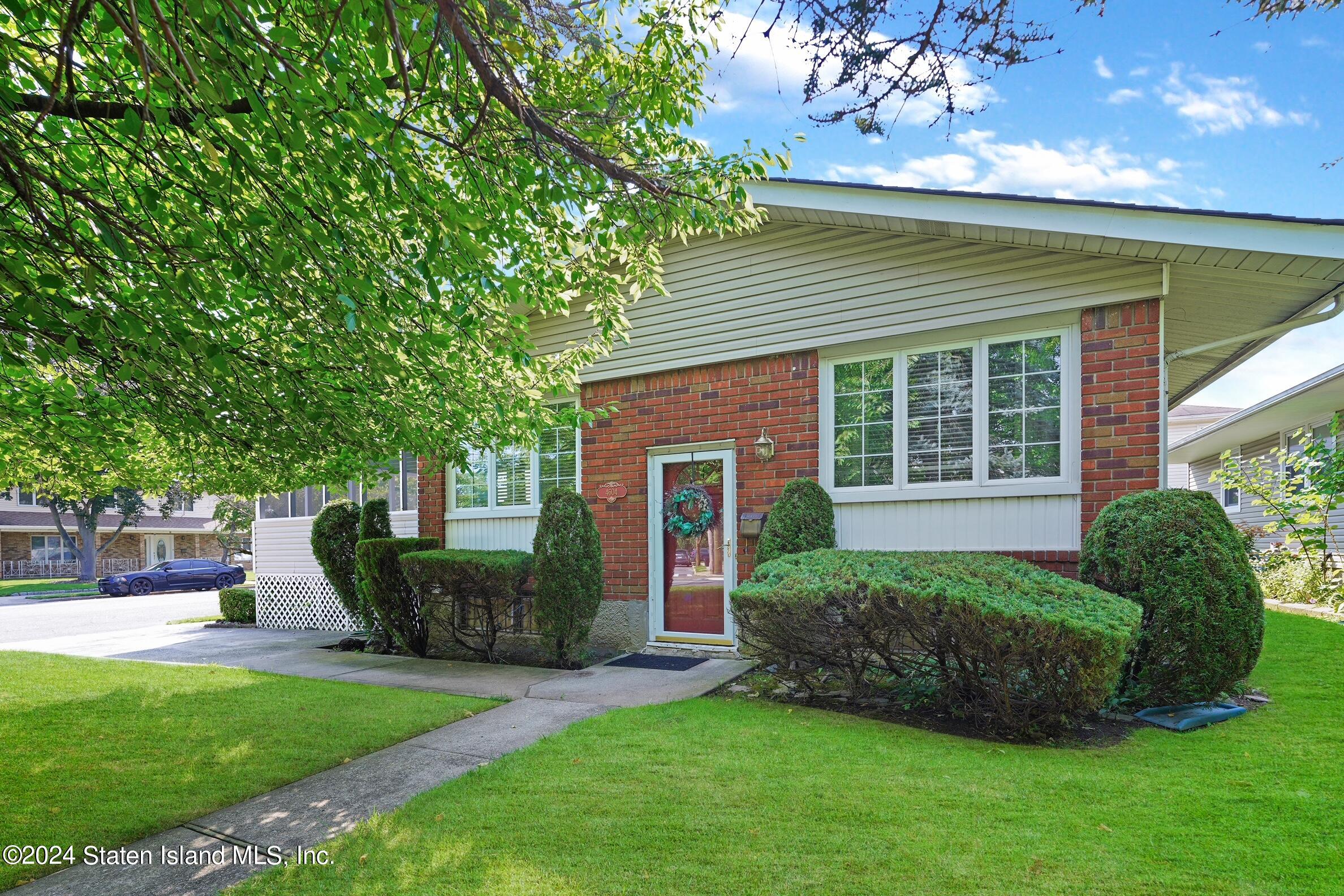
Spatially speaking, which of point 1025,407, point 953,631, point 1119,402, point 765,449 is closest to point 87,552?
point 765,449

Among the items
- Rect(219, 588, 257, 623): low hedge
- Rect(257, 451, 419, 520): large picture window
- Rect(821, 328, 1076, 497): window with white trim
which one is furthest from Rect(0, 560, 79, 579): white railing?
Rect(821, 328, 1076, 497): window with white trim

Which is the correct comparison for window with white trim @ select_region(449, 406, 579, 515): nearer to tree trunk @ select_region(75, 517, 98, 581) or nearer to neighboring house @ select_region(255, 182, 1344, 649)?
neighboring house @ select_region(255, 182, 1344, 649)

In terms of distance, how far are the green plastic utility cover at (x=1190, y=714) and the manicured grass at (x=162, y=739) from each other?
4.95m

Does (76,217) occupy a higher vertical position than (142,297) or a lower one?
higher

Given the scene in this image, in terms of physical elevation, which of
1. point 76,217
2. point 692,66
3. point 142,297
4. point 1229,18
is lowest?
point 142,297

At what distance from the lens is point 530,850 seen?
10.9 feet

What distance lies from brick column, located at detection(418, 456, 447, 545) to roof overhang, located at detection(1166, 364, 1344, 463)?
46.2 ft

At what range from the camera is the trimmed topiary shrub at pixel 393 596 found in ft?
30.0

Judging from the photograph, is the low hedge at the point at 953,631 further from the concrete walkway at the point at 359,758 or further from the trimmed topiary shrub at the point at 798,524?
the concrete walkway at the point at 359,758

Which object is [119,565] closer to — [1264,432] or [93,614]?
[93,614]

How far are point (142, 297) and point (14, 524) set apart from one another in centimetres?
4073

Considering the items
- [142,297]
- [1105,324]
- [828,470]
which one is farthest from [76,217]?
[1105,324]

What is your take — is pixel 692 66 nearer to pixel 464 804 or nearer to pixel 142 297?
pixel 142 297

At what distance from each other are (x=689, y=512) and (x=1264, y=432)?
1627 centimetres
